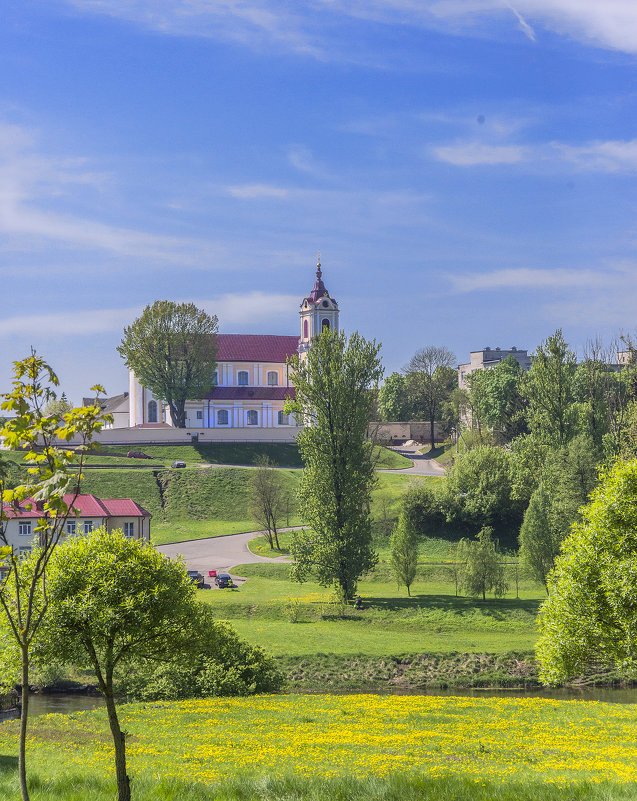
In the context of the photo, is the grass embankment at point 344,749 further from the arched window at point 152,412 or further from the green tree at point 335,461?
the arched window at point 152,412

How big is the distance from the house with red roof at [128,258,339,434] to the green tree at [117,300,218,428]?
6175 millimetres

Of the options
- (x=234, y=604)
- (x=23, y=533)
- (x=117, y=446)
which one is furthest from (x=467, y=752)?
(x=117, y=446)

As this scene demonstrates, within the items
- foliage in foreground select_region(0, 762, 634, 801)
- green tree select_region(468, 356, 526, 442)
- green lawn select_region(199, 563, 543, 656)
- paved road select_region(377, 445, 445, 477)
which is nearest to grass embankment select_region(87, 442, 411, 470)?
paved road select_region(377, 445, 445, 477)

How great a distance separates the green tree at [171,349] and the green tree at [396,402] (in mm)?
38779

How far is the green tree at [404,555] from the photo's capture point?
176 ft

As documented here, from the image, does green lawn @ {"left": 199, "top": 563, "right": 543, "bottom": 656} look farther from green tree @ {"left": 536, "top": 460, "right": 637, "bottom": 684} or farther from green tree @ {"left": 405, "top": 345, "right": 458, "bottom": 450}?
green tree @ {"left": 405, "top": 345, "right": 458, "bottom": 450}

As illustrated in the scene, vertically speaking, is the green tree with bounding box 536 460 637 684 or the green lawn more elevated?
the green tree with bounding box 536 460 637 684

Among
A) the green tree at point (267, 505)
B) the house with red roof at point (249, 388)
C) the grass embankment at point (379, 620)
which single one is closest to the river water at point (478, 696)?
the grass embankment at point (379, 620)

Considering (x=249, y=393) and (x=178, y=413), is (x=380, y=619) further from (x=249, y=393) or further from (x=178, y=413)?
(x=249, y=393)

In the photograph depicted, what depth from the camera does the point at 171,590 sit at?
16422mm

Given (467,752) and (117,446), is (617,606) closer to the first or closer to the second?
(467,752)

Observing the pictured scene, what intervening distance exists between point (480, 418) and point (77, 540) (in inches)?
4258

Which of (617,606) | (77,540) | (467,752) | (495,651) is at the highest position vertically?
(77,540)

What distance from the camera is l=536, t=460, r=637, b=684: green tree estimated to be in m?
17.8
